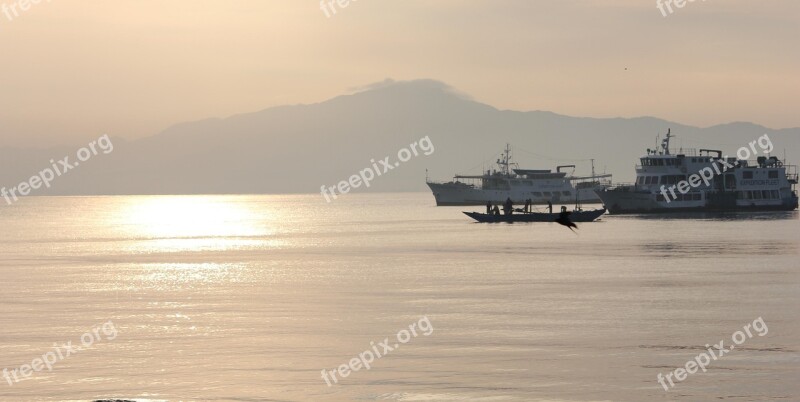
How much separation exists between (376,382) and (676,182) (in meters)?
129

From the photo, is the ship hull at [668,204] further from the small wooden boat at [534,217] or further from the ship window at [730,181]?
the small wooden boat at [534,217]

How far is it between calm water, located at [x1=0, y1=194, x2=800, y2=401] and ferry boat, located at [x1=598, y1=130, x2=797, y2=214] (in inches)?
2878

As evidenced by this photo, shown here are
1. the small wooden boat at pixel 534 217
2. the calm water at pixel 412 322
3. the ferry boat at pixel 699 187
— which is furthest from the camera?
the ferry boat at pixel 699 187

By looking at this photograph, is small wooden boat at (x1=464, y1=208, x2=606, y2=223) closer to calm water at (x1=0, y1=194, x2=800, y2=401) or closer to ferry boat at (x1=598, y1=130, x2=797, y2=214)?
ferry boat at (x1=598, y1=130, x2=797, y2=214)

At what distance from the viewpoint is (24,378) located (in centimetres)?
2652

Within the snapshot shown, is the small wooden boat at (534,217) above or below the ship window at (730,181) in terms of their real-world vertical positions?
below

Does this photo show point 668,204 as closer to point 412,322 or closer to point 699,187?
point 699,187

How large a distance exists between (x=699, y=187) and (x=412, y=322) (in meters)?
125

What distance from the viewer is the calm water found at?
83.3ft

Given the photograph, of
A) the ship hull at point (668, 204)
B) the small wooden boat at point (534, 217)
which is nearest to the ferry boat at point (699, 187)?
the ship hull at point (668, 204)

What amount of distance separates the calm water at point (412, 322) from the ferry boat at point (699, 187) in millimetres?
73098

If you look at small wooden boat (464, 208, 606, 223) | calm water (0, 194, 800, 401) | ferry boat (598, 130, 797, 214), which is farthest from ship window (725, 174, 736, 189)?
calm water (0, 194, 800, 401)

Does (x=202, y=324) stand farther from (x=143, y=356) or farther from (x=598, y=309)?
(x=598, y=309)

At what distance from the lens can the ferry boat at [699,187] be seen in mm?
148625
